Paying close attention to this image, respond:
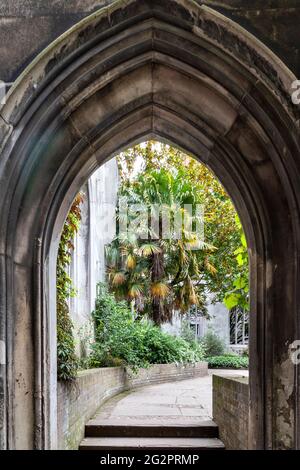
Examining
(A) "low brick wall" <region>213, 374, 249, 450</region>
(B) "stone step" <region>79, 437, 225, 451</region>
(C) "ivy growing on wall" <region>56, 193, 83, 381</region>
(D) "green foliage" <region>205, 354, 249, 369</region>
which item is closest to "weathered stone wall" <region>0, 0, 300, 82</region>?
(C) "ivy growing on wall" <region>56, 193, 83, 381</region>

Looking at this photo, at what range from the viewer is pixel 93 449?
6.58m

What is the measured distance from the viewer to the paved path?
761 cm

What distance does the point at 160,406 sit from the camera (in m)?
8.83

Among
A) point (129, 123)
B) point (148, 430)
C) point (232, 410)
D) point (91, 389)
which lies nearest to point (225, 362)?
point (148, 430)

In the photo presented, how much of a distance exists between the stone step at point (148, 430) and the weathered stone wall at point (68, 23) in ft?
18.0

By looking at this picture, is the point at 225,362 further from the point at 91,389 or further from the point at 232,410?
the point at 232,410

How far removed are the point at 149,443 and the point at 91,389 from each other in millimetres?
1180

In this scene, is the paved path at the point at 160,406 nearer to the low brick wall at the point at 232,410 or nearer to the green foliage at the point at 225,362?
the low brick wall at the point at 232,410

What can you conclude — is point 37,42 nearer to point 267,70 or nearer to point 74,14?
point 74,14

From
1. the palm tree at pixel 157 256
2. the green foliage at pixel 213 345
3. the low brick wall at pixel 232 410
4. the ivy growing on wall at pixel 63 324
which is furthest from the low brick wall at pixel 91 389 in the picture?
the green foliage at pixel 213 345

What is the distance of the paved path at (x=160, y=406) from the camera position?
7.61m

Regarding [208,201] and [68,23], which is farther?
[208,201]

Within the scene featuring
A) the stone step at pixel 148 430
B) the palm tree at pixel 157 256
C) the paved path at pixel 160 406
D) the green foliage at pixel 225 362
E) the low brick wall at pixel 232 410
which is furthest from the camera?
the green foliage at pixel 225 362

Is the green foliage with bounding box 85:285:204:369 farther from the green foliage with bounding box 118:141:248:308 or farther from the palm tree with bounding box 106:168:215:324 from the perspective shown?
the green foliage with bounding box 118:141:248:308
